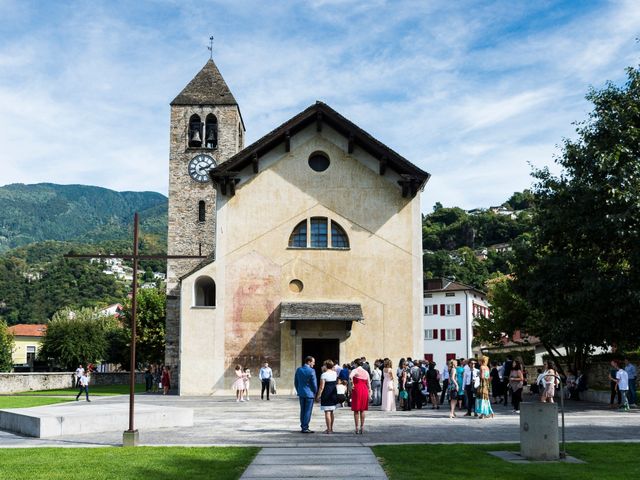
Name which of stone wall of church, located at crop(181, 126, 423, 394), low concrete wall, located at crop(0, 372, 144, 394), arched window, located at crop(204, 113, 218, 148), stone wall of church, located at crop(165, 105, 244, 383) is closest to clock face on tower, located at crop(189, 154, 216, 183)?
stone wall of church, located at crop(165, 105, 244, 383)

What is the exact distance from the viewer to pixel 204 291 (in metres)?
36.3

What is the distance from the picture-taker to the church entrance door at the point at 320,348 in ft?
108

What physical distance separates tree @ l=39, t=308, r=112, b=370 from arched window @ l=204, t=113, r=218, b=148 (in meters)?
35.4

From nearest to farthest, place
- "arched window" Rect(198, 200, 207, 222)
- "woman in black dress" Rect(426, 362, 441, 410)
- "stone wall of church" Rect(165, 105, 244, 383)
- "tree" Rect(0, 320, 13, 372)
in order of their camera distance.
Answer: "woman in black dress" Rect(426, 362, 441, 410) < "stone wall of church" Rect(165, 105, 244, 383) < "arched window" Rect(198, 200, 207, 222) < "tree" Rect(0, 320, 13, 372)

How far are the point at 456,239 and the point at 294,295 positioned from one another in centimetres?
13132

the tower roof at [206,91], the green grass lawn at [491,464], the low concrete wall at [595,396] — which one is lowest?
the low concrete wall at [595,396]

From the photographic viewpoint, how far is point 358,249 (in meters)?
33.8

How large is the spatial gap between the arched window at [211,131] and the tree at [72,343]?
35.4m

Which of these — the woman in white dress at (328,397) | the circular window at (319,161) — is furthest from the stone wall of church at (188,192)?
the woman in white dress at (328,397)

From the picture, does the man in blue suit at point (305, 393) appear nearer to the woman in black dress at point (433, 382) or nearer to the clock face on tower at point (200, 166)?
→ the woman in black dress at point (433, 382)

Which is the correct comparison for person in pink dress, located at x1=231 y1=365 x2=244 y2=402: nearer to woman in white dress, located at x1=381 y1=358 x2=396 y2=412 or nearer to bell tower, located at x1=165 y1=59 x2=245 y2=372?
woman in white dress, located at x1=381 y1=358 x2=396 y2=412

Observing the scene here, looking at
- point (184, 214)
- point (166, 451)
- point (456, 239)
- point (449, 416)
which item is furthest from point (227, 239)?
point (456, 239)

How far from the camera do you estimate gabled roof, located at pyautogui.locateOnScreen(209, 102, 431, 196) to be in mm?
33500

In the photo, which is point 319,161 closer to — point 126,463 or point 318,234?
point 318,234
